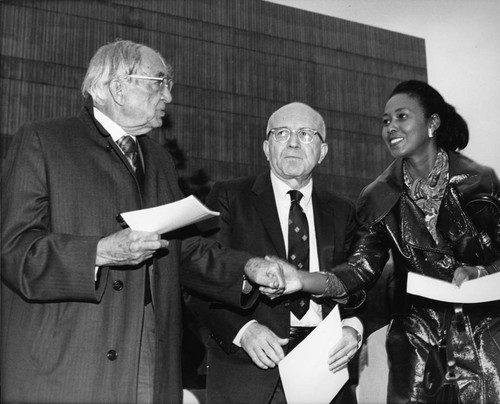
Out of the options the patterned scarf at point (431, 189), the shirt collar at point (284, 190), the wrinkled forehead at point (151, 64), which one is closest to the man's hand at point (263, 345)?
the shirt collar at point (284, 190)

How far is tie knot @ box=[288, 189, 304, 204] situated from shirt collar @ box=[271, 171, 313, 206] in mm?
34

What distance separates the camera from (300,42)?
64.2 feet

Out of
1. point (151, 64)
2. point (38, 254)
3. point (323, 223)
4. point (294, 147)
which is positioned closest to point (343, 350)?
point (323, 223)

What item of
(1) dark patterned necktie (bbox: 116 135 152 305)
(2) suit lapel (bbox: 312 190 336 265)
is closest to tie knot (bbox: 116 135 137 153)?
(1) dark patterned necktie (bbox: 116 135 152 305)

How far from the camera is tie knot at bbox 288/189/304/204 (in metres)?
2.80

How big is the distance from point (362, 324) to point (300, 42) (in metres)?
17.7

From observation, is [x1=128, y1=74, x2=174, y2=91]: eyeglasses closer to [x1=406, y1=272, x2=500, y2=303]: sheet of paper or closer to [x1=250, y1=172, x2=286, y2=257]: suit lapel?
[x1=250, y1=172, x2=286, y2=257]: suit lapel

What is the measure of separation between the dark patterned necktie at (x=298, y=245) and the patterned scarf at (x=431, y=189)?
0.59 m

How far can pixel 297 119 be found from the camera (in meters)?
2.92

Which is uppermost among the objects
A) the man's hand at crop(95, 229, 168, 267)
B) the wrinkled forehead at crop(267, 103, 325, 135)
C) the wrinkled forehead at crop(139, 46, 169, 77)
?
the wrinkled forehead at crop(139, 46, 169, 77)

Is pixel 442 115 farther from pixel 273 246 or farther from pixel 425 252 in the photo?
pixel 273 246

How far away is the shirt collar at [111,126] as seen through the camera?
7.71ft

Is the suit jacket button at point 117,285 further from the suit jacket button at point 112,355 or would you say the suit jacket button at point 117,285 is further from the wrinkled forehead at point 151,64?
the wrinkled forehead at point 151,64

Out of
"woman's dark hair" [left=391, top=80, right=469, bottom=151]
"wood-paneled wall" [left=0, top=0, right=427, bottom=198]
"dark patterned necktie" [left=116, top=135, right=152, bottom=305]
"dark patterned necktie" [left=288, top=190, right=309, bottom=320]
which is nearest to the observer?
"dark patterned necktie" [left=116, top=135, right=152, bottom=305]
